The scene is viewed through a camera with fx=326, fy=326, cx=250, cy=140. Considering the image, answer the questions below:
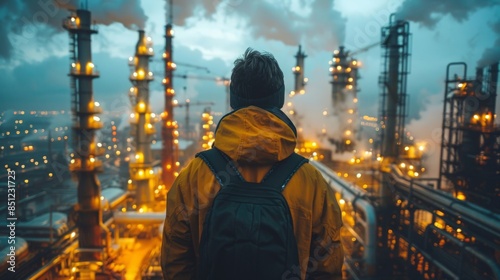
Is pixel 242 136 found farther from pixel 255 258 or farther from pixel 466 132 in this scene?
pixel 466 132

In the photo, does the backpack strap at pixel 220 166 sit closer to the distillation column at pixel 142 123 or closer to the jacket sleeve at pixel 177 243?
the jacket sleeve at pixel 177 243

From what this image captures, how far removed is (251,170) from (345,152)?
94.0ft

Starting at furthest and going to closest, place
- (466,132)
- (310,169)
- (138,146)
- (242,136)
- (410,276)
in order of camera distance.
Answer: (138,146) < (466,132) < (410,276) < (310,169) < (242,136)

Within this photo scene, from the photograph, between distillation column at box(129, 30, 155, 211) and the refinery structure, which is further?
distillation column at box(129, 30, 155, 211)

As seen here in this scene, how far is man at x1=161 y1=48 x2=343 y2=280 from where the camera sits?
161cm

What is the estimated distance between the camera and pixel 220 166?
1651mm

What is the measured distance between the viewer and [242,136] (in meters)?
1.57

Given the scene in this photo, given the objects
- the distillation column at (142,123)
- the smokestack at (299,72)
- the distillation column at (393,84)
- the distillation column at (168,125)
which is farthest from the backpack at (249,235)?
the smokestack at (299,72)

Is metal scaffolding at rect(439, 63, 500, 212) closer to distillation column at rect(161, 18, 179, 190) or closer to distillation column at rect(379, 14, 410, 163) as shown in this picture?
distillation column at rect(379, 14, 410, 163)

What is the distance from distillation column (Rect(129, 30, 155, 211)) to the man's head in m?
21.6

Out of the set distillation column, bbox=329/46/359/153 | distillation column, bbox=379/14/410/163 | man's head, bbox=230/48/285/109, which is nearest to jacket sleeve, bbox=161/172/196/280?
man's head, bbox=230/48/285/109

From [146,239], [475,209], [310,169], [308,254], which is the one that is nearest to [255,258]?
[308,254]

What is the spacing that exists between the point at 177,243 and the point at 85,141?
1437cm

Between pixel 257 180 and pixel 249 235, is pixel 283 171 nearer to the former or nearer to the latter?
pixel 257 180
